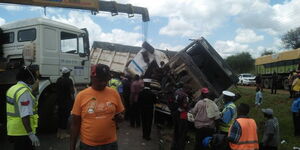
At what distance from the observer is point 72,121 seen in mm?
3008

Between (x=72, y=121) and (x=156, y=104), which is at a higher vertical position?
(x=72, y=121)

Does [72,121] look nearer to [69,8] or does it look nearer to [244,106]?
[244,106]

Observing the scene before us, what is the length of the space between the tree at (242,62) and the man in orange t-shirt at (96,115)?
219 feet

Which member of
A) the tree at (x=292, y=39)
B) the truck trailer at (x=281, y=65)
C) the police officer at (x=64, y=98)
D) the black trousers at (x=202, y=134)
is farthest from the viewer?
the tree at (x=292, y=39)

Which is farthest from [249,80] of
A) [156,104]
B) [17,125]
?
[17,125]

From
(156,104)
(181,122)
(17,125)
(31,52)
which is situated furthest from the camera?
(156,104)

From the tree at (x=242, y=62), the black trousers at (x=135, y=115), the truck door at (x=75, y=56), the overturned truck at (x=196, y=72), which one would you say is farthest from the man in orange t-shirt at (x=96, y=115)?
the tree at (x=242, y=62)

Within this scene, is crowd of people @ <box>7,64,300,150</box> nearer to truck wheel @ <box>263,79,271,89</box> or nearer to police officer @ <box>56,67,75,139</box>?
police officer @ <box>56,67,75,139</box>

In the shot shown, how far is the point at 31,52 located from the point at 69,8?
318 centimetres

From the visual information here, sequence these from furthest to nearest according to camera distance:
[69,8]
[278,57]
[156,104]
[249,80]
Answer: [249,80] < [278,57] < [69,8] < [156,104]

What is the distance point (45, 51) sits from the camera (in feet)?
23.7

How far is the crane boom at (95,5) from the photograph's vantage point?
28.8ft

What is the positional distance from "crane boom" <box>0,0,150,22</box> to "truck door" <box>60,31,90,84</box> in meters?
1.85

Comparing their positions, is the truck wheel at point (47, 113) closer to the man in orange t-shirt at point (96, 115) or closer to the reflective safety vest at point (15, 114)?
the reflective safety vest at point (15, 114)
